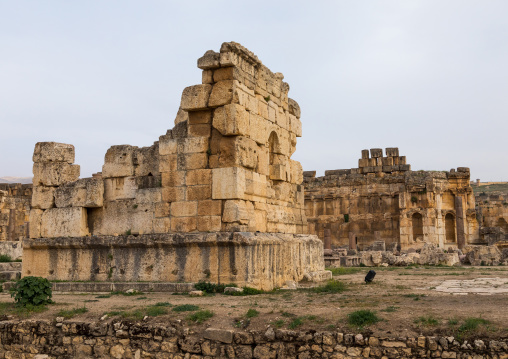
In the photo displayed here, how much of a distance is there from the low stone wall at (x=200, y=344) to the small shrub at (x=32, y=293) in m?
0.60

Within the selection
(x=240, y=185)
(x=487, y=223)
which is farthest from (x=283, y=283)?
(x=487, y=223)

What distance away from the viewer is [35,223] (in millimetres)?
11523

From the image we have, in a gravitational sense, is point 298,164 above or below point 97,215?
above

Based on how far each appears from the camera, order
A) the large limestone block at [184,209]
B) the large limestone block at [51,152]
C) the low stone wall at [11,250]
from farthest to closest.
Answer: the low stone wall at [11,250] → the large limestone block at [51,152] → the large limestone block at [184,209]

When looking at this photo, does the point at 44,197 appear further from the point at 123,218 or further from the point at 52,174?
the point at 123,218

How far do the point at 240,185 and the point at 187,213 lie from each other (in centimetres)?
118

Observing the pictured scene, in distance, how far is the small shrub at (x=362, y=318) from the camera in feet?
19.6

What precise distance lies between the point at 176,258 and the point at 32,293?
2583mm

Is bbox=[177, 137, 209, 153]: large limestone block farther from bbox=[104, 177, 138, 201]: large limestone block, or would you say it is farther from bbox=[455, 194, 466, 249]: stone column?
bbox=[455, 194, 466, 249]: stone column

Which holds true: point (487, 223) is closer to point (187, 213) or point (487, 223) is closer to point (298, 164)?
point (298, 164)

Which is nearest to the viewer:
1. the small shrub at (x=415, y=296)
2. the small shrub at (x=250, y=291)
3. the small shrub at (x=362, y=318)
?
the small shrub at (x=362, y=318)

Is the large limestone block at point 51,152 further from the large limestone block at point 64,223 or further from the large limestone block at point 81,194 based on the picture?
the large limestone block at point 64,223

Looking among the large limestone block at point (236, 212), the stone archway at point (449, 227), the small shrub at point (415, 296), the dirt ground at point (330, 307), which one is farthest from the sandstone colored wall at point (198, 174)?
the stone archway at point (449, 227)

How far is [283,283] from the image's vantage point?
10.3 meters
